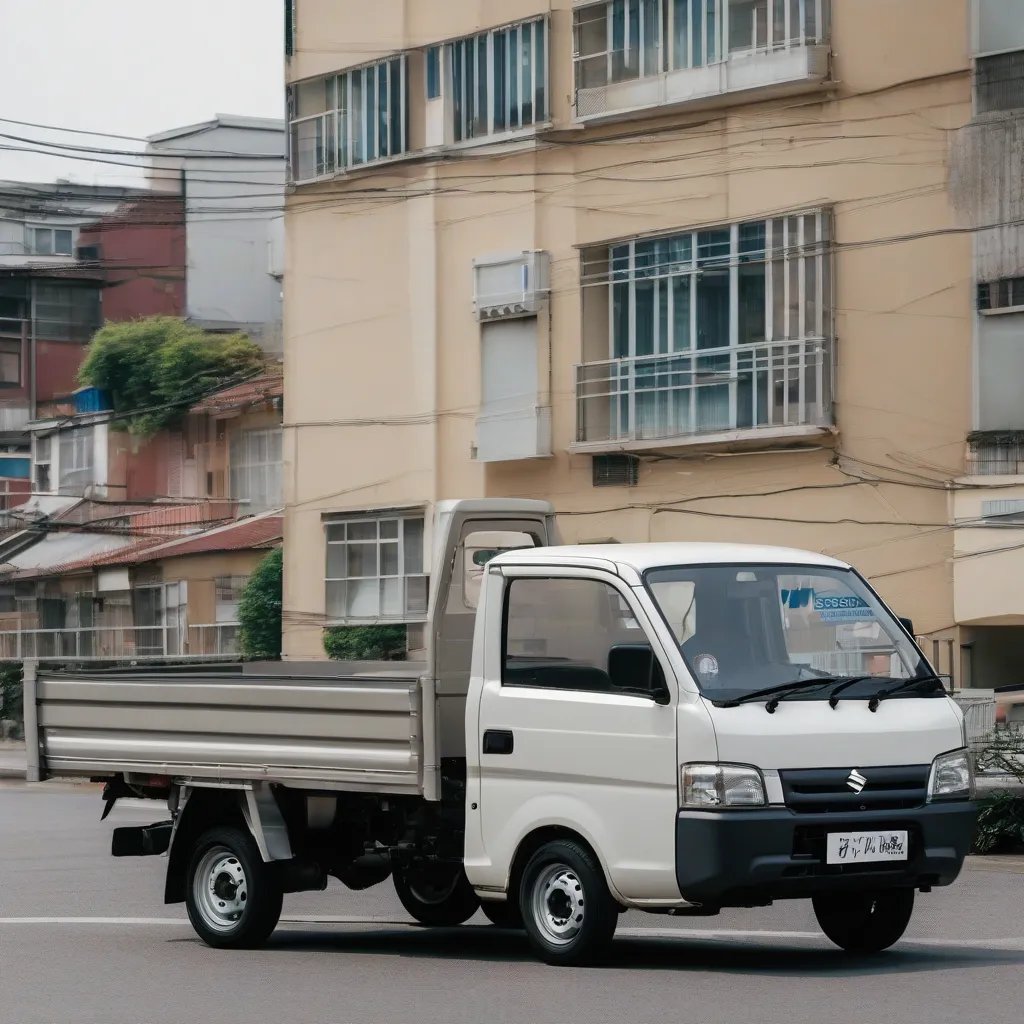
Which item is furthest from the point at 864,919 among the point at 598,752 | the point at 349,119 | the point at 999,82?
the point at 349,119

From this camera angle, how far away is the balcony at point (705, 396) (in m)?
27.6

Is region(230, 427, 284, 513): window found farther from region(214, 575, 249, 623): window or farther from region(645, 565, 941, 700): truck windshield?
region(645, 565, 941, 700): truck windshield

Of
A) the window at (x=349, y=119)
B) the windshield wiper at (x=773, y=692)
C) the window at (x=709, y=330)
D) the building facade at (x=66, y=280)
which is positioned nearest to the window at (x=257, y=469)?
the building facade at (x=66, y=280)

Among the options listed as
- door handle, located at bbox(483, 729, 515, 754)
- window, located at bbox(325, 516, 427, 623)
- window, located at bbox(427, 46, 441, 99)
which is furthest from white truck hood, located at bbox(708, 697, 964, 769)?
window, located at bbox(427, 46, 441, 99)

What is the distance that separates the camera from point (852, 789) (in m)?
9.88

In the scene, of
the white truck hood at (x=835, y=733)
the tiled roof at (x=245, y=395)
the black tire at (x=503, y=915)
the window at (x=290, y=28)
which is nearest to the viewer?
the white truck hood at (x=835, y=733)

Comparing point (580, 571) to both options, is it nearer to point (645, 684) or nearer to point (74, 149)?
point (645, 684)

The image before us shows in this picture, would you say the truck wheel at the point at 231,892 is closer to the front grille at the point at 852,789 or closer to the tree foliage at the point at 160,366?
the front grille at the point at 852,789

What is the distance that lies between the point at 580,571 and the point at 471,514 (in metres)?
1.56

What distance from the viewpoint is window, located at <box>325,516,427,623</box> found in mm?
33094

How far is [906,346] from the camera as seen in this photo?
2686 centimetres

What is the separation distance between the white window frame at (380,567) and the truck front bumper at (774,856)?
22.6 meters

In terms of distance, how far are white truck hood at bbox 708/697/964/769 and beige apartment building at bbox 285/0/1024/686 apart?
16.0 m

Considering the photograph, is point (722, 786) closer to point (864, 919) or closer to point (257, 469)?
point (864, 919)
